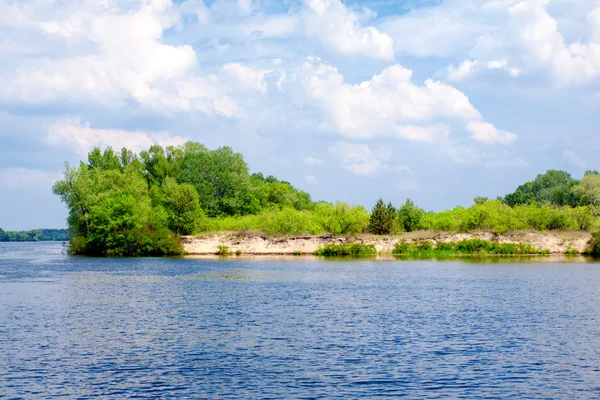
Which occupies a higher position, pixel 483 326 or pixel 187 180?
pixel 187 180

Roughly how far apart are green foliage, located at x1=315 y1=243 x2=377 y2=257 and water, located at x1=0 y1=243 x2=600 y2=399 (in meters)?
50.2

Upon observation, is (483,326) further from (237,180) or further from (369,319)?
(237,180)

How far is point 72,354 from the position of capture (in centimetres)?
2956

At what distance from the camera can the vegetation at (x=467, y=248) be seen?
365ft

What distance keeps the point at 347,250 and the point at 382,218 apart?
8182 millimetres

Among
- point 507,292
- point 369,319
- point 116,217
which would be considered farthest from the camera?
point 116,217

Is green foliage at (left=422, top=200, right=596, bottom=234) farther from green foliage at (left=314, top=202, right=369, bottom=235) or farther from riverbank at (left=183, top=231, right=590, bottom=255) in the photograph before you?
green foliage at (left=314, top=202, right=369, bottom=235)

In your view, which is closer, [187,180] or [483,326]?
[483,326]

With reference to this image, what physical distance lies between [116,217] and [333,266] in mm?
43883

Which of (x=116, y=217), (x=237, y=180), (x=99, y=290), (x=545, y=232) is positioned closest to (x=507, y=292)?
(x=99, y=290)

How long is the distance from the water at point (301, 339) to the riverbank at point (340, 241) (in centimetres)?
5006

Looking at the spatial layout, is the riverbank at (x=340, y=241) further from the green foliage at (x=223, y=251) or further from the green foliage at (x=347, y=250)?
the green foliage at (x=347, y=250)

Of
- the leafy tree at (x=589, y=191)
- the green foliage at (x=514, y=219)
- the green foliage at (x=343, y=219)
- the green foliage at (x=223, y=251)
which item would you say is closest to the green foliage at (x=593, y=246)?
the green foliage at (x=514, y=219)

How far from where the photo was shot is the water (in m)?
24.6
